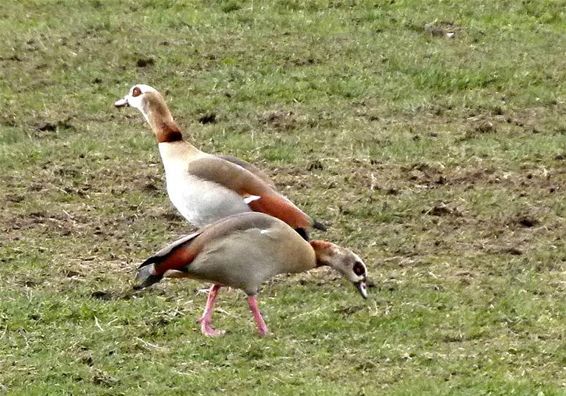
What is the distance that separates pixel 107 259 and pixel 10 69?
5490 mm

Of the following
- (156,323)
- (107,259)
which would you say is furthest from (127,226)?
(156,323)

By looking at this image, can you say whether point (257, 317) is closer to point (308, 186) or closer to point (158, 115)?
point (158, 115)

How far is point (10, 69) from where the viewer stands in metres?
13.8

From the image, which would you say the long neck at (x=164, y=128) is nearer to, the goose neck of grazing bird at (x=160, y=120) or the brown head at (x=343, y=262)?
the goose neck of grazing bird at (x=160, y=120)

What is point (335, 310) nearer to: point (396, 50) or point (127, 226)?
point (127, 226)

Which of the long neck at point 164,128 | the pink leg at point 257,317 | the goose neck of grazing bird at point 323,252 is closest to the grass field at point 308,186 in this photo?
the pink leg at point 257,317

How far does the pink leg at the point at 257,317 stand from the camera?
7.29 m

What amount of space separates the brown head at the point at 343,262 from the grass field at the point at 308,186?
15cm

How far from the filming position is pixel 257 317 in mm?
7320

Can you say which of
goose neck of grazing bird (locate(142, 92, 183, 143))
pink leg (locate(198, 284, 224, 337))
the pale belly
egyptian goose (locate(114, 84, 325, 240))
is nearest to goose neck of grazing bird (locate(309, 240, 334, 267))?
egyptian goose (locate(114, 84, 325, 240))

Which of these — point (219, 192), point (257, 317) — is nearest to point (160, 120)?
point (219, 192)

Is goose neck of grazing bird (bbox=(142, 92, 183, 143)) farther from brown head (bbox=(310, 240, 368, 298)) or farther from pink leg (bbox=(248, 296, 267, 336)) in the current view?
pink leg (bbox=(248, 296, 267, 336))

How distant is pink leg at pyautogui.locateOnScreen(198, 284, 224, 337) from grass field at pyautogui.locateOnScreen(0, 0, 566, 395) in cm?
10

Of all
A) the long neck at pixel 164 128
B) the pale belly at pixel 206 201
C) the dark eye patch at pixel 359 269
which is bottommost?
the dark eye patch at pixel 359 269
